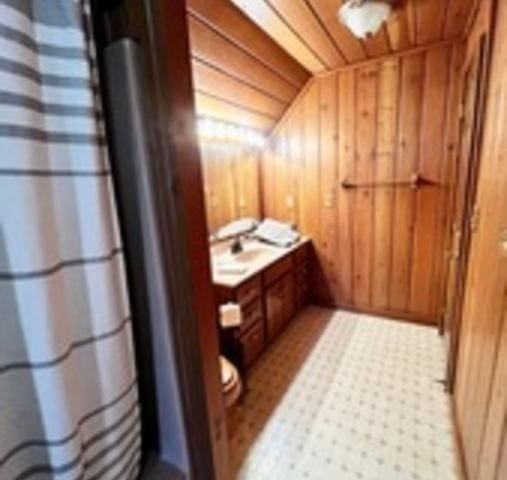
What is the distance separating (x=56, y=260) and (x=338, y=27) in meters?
2.08

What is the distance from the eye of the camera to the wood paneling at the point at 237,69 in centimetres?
161

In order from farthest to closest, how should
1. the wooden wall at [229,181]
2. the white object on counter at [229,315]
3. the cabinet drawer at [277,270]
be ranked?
the wooden wall at [229,181], the cabinet drawer at [277,270], the white object on counter at [229,315]

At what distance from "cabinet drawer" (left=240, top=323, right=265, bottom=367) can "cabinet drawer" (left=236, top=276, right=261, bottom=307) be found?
0.75 feet

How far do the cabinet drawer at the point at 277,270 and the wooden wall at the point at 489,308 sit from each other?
1.21 metres

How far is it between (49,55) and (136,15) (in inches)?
6.7

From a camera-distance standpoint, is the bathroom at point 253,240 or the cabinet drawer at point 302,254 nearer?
the bathroom at point 253,240

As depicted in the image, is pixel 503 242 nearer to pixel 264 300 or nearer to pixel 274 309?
pixel 264 300

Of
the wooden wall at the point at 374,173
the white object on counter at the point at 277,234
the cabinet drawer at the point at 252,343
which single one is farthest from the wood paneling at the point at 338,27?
the cabinet drawer at the point at 252,343

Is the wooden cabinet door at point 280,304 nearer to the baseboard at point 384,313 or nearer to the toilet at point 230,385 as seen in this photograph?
the baseboard at point 384,313

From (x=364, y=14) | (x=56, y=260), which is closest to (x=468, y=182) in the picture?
(x=364, y=14)

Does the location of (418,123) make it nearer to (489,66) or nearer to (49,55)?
(489,66)

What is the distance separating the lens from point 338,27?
6.45 feet

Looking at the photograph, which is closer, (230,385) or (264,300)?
(230,385)

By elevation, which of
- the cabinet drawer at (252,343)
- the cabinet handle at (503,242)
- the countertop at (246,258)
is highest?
the cabinet handle at (503,242)
